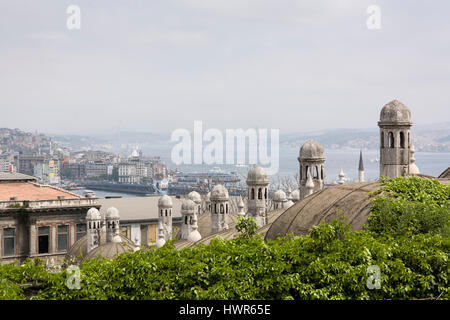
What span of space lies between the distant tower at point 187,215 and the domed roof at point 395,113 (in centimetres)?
2225

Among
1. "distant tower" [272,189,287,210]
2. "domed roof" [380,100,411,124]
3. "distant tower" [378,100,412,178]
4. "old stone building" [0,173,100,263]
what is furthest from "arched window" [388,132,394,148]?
"old stone building" [0,173,100,263]

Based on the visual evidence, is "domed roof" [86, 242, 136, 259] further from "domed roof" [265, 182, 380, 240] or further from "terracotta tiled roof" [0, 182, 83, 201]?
"domed roof" [265, 182, 380, 240]

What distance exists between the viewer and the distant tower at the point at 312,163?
134 feet

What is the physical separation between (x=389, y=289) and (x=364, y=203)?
27.4 feet

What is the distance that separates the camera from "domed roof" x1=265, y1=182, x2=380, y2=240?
87.6ft

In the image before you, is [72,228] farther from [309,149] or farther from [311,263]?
[311,263]

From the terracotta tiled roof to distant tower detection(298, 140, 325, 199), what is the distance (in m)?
36.6

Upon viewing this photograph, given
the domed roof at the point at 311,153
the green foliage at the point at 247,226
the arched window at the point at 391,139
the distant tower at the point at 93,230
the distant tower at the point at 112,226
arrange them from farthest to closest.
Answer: the distant tower at the point at 93,230
the distant tower at the point at 112,226
the domed roof at the point at 311,153
the arched window at the point at 391,139
the green foliage at the point at 247,226

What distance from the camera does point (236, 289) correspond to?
18.1 metres

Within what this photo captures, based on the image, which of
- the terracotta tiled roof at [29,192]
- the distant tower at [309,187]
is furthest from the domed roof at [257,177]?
the terracotta tiled roof at [29,192]

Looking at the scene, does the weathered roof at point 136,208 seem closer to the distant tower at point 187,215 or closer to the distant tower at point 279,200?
the distant tower at point 279,200

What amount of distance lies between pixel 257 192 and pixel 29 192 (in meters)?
33.9

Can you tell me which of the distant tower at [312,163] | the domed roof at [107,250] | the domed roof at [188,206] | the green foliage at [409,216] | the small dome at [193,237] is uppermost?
the distant tower at [312,163]
